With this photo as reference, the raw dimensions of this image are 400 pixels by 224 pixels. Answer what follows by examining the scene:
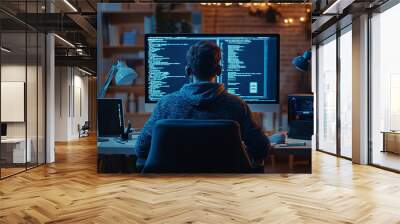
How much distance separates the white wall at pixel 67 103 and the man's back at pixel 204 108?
11134 millimetres

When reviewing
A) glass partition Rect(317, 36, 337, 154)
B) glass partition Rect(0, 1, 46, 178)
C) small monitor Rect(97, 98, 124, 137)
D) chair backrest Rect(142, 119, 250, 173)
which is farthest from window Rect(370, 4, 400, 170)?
glass partition Rect(0, 1, 46, 178)

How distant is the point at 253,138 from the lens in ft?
15.5

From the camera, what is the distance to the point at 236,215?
3877mm

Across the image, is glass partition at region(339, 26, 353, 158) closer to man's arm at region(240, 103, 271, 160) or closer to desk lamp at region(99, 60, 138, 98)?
man's arm at region(240, 103, 271, 160)

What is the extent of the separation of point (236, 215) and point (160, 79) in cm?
184

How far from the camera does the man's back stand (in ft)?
14.0

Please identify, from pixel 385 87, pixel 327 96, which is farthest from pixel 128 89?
pixel 327 96

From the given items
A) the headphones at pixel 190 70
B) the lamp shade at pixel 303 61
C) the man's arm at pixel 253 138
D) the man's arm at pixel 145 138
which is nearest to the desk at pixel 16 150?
the man's arm at pixel 145 138

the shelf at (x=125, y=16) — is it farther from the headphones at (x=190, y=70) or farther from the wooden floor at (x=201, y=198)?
the wooden floor at (x=201, y=198)

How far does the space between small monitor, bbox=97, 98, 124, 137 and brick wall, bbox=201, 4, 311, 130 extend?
1560mm

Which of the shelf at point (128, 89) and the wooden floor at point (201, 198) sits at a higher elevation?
the shelf at point (128, 89)

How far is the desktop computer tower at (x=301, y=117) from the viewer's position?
5.22 metres

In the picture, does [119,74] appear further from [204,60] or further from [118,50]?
[204,60]

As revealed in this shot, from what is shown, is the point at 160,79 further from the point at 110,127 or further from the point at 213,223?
the point at 213,223
